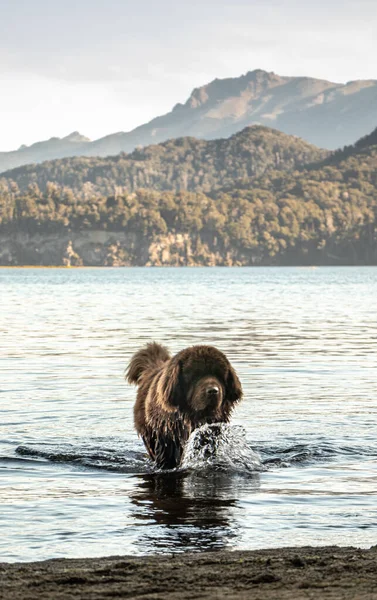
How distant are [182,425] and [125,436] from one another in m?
4.48

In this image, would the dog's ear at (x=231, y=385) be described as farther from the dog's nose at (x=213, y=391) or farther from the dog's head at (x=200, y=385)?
the dog's nose at (x=213, y=391)

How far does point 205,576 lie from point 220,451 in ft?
17.7

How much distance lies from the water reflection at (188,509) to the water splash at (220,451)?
17 cm

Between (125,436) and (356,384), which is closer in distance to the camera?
(125,436)

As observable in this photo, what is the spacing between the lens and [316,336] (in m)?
35.6

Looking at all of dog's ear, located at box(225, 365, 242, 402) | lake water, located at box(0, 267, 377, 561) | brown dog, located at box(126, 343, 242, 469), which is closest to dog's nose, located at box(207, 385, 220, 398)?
brown dog, located at box(126, 343, 242, 469)

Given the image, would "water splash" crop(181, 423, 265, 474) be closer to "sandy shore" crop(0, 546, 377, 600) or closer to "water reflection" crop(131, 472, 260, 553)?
"water reflection" crop(131, 472, 260, 553)

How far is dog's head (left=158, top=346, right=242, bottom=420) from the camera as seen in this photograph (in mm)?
10883

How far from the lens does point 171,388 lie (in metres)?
11.1

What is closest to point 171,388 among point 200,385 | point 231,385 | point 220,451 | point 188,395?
point 188,395

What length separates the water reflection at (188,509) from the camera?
8.84 m

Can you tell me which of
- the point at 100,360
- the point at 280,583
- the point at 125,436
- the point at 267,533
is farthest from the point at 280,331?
the point at 280,583

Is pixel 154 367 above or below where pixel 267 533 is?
above

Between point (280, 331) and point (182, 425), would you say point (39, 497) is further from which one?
point (280, 331)
